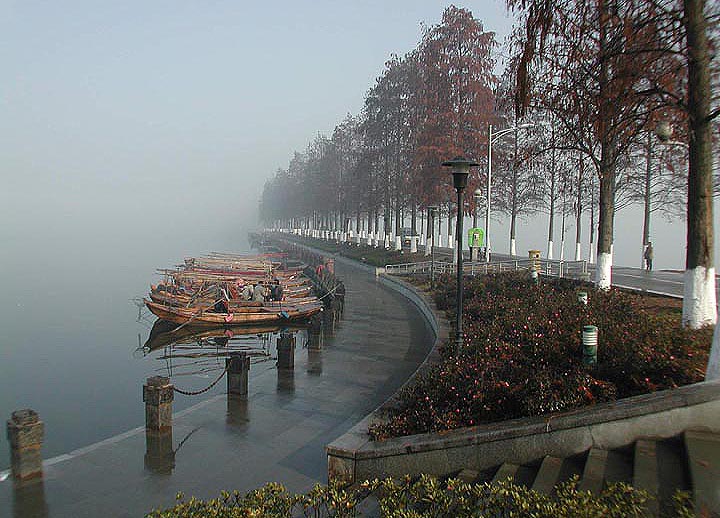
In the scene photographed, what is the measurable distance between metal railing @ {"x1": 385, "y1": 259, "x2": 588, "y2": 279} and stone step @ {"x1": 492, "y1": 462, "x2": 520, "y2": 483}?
1717cm

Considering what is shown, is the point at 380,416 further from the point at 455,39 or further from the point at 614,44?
the point at 455,39

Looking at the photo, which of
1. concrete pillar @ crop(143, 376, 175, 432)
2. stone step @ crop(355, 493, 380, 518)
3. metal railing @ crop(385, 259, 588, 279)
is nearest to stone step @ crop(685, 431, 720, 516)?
stone step @ crop(355, 493, 380, 518)

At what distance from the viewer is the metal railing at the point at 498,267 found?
26981mm

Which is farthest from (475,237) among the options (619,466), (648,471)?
(648,471)

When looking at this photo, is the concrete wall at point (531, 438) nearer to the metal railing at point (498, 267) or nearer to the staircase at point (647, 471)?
the staircase at point (647, 471)

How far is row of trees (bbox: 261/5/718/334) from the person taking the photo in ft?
33.0

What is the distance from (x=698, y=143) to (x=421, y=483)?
836cm

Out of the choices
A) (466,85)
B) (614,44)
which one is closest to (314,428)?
(614,44)

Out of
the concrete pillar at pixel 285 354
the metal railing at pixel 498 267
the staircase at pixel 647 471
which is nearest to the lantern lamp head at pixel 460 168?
the concrete pillar at pixel 285 354

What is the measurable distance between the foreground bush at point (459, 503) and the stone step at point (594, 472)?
0.42m

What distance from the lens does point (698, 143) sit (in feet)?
32.6

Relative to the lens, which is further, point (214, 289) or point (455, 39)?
point (455, 39)

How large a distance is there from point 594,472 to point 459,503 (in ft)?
5.56

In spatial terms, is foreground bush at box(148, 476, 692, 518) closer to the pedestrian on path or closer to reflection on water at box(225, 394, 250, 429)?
reflection on water at box(225, 394, 250, 429)
